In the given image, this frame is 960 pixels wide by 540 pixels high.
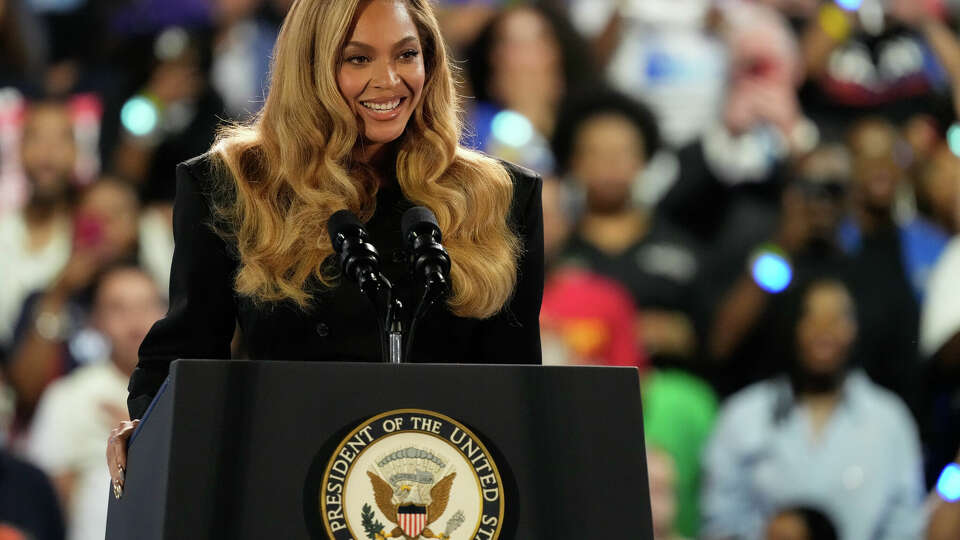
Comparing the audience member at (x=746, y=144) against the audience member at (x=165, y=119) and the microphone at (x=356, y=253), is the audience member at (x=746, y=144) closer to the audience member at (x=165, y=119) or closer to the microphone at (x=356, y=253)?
the audience member at (x=165, y=119)

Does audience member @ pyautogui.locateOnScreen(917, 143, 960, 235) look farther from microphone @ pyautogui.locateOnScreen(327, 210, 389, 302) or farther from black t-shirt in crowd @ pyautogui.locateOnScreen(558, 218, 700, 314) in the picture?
microphone @ pyautogui.locateOnScreen(327, 210, 389, 302)

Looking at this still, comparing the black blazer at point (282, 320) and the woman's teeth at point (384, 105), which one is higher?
the woman's teeth at point (384, 105)

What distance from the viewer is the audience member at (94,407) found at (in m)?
4.73

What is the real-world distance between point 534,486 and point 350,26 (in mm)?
763

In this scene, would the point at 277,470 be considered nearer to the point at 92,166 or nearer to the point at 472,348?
the point at 472,348

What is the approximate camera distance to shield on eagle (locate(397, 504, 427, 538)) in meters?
1.38

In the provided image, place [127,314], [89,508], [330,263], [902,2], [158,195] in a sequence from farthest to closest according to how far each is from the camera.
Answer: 1. [902,2]
2. [158,195]
3. [127,314]
4. [89,508]
5. [330,263]

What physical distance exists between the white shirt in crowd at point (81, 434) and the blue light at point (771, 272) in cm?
248

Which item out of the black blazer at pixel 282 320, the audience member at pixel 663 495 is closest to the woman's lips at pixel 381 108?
the black blazer at pixel 282 320

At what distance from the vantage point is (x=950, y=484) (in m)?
4.85

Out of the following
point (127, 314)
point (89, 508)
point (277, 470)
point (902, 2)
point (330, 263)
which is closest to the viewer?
point (277, 470)

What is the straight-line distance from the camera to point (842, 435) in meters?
4.98

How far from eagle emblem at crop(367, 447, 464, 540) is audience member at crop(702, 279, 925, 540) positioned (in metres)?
3.64

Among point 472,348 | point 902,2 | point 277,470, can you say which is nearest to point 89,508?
point 472,348
